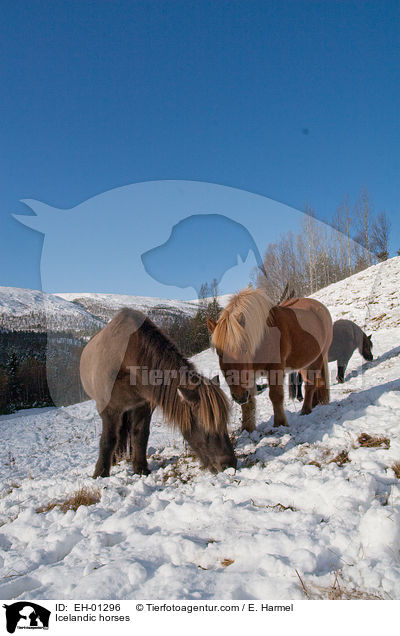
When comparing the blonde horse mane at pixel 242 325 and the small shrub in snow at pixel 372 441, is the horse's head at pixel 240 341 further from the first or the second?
the small shrub in snow at pixel 372 441

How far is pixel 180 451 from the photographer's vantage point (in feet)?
16.5

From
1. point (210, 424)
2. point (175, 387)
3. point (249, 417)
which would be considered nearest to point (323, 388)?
point (249, 417)

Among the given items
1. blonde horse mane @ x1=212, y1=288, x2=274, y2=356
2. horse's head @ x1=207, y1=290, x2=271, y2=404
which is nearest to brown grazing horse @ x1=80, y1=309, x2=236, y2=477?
horse's head @ x1=207, y1=290, x2=271, y2=404

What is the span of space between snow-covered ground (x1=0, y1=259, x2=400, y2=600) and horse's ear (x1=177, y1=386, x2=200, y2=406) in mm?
813

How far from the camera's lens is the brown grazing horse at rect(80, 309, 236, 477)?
3.65 metres

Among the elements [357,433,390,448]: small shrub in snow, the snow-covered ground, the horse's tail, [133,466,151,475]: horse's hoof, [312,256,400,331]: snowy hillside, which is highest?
[312,256,400,331]: snowy hillside

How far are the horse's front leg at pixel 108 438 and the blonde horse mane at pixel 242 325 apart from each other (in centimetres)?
172

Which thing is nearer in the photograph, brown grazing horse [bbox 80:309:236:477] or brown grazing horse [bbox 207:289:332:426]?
brown grazing horse [bbox 80:309:236:477]

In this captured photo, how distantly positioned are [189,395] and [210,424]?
41 centimetres

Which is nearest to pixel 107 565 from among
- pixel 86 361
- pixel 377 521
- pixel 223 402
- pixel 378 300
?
pixel 377 521

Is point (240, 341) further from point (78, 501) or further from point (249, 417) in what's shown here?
point (78, 501)

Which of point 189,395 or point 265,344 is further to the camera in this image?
point 265,344

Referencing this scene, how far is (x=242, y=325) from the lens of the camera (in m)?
4.05
